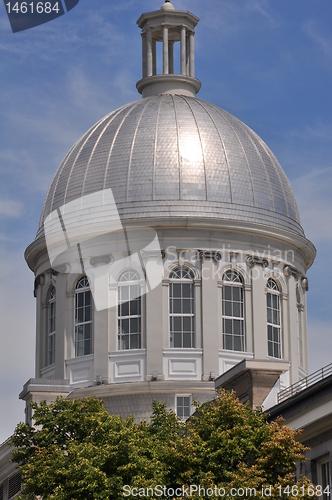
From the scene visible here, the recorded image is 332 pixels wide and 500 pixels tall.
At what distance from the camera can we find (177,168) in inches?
2702

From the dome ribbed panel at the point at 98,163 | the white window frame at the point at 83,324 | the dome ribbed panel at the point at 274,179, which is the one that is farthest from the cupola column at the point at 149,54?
the white window frame at the point at 83,324

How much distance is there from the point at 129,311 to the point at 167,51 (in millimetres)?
13841

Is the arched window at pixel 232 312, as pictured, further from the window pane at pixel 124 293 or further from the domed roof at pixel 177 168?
the window pane at pixel 124 293

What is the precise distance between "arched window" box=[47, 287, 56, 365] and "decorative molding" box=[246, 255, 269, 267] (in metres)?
9.62

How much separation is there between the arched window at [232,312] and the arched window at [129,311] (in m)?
3.94

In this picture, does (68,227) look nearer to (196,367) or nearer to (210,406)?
(196,367)

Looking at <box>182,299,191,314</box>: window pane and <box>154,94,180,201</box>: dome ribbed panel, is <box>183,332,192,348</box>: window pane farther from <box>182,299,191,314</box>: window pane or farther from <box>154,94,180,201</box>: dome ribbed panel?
<box>154,94,180,201</box>: dome ribbed panel

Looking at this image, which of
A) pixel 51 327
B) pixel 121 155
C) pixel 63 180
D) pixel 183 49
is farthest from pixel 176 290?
pixel 183 49

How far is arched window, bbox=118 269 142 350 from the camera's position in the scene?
221ft

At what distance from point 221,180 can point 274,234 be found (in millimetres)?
3563

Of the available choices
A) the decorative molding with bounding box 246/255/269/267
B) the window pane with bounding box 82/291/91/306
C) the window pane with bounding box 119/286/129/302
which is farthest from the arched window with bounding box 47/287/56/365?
the decorative molding with bounding box 246/255/269/267

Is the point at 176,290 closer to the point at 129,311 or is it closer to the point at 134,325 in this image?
the point at 129,311

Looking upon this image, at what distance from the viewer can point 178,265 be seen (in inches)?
2662

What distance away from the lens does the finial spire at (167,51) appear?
73.0m
